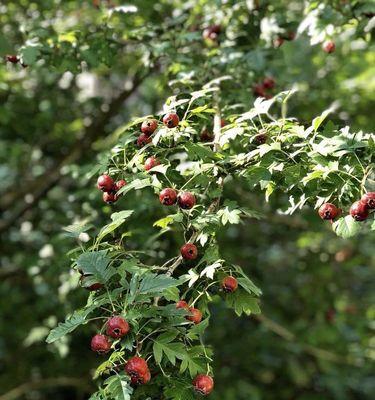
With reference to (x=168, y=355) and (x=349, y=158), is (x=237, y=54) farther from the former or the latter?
(x=168, y=355)

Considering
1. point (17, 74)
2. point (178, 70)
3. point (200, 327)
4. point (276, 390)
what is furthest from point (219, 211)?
point (276, 390)

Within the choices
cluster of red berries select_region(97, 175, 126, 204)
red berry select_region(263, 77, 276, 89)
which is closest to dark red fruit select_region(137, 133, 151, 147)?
cluster of red berries select_region(97, 175, 126, 204)

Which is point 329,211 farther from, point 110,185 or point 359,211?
point 110,185

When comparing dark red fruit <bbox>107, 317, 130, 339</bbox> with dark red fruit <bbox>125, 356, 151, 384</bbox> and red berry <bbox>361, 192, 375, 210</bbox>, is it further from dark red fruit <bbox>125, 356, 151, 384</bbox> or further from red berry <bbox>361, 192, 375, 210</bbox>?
red berry <bbox>361, 192, 375, 210</bbox>

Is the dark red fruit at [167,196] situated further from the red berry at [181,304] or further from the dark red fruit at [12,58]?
the dark red fruit at [12,58]

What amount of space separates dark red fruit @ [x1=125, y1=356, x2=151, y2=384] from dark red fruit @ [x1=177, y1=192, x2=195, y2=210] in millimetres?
537

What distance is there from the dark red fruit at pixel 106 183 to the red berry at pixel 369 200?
865 mm

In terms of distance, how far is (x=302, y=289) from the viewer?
5.82m

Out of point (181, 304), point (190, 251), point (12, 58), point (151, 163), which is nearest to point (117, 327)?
point (181, 304)

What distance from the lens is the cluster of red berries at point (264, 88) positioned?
342 cm

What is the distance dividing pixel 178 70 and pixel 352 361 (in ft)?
12.0

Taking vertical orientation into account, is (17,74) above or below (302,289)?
above

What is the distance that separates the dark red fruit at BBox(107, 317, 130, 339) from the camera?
5.85 feet

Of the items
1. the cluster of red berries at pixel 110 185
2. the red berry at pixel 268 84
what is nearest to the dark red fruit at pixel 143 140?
the cluster of red berries at pixel 110 185
